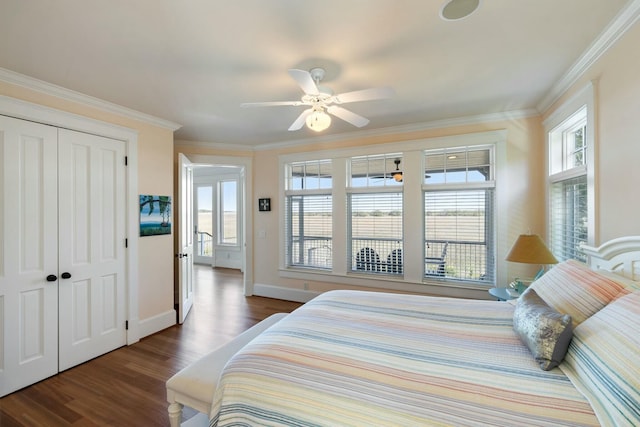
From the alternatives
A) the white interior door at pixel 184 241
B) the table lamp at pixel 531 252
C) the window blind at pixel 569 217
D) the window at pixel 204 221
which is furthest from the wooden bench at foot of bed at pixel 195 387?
the window at pixel 204 221

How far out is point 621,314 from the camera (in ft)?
3.76

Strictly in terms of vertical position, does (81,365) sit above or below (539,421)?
A: below

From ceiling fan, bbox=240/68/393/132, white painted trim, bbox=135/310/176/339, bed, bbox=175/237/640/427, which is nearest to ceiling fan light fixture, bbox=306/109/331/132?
ceiling fan, bbox=240/68/393/132

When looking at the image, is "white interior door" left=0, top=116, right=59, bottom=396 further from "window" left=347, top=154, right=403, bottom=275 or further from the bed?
"window" left=347, top=154, right=403, bottom=275

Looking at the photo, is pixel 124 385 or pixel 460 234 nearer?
pixel 124 385

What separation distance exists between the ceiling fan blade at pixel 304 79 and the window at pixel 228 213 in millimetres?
5937

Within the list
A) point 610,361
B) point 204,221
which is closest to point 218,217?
point 204,221

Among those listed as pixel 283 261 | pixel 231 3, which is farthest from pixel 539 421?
pixel 283 261

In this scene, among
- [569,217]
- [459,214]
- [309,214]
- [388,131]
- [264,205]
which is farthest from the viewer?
[264,205]

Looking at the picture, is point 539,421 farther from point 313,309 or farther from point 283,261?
point 283,261

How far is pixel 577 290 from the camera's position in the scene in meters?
1.52

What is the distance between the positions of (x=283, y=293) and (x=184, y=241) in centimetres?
176

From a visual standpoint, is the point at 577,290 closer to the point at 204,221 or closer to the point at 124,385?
the point at 124,385

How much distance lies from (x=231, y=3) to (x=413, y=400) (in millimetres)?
2113
